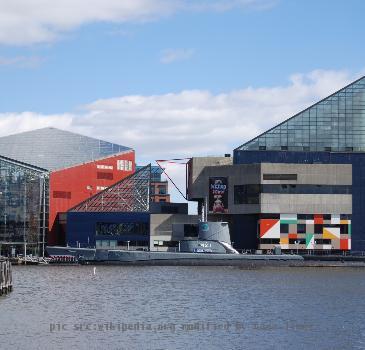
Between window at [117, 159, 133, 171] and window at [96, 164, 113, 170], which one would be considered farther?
window at [117, 159, 133, 171]

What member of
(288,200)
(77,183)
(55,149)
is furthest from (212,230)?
(55,149)

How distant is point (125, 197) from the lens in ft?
590

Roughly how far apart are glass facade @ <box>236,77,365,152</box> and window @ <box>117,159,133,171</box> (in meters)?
39.9

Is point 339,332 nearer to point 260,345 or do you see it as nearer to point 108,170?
point 260,345

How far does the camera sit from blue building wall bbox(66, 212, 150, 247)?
6811 inches

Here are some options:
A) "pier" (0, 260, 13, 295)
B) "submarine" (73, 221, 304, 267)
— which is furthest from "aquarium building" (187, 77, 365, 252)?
"pier" (0, 260, 13, 295)

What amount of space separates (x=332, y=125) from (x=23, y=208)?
2464 inches

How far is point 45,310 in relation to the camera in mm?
67750

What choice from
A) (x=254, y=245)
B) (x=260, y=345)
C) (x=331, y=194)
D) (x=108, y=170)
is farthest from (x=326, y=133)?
(x=260, y=345)

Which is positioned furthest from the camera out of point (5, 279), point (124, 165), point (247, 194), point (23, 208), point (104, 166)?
point (124, 165)

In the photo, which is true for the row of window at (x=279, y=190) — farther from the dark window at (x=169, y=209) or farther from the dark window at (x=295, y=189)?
the dark window at (x=169, y=209)

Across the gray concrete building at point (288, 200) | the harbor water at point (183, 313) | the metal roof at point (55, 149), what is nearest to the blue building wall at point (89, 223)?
the gray concrete building at point (288, 200)

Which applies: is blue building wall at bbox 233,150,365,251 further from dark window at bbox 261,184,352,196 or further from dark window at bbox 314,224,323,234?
dark window at bbox 314,224,323,234

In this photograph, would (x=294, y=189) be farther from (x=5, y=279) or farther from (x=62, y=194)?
(x=5, y=279)
